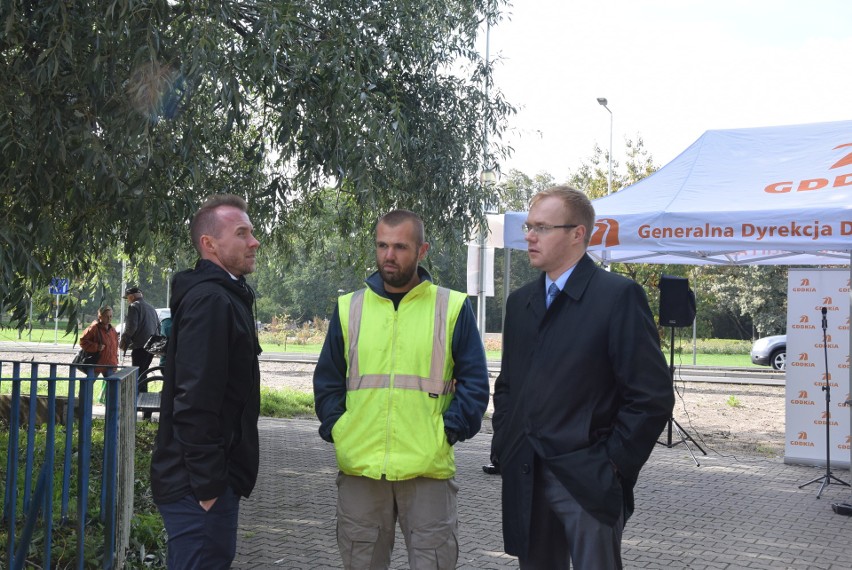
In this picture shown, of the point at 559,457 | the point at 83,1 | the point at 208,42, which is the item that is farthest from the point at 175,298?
the point at 83,1

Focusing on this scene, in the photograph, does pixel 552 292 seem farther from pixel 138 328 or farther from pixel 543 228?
pixel 138 328

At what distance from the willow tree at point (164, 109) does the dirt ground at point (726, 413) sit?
6.49 ft

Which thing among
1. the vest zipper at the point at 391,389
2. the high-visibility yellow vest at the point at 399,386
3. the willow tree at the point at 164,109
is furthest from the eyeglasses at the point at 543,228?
the willow tree at the point at 164,109

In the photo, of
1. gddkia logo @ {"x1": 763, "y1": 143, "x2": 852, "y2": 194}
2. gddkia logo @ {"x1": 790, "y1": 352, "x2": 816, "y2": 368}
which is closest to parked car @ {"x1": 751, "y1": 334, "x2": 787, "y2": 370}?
gddkia logo @ {"x1": 790, "y1": 352, "x2": 816, "y2": 368}

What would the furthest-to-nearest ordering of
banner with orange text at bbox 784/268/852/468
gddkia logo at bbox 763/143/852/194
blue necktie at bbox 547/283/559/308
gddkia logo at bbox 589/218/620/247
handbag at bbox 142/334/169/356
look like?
handbag at bbox 142/334/169/356
banner with orange text at bbox 784/268/852/468
gddkia logo at bbox 589/218/620/247
gddkia logo at bbox 763/143/852/194
blue necktie at bbox 547/283/559/308

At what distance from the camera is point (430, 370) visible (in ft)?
11.8

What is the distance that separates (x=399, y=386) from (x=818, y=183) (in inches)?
204

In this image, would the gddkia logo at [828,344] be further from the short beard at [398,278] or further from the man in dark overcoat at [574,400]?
the short beard at [398,278]

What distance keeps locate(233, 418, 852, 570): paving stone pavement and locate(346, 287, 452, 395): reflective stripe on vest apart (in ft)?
8.21

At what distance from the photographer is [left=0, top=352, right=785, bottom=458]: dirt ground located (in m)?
12.5

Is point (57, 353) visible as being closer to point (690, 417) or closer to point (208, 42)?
point (690, 417)

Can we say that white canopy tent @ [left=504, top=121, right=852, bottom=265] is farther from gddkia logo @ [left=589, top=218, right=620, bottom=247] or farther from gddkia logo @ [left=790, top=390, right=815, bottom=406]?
gddkia logo @ [left=790, top=390, right=815, bottom=406]

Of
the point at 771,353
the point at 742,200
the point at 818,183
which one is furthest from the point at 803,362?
the point at 771,353

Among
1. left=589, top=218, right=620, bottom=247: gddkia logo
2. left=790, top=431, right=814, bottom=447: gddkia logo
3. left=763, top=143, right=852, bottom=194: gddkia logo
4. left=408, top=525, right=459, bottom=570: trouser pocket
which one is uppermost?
left=763, top=143, right=852, bottom=194: gddkia logo
